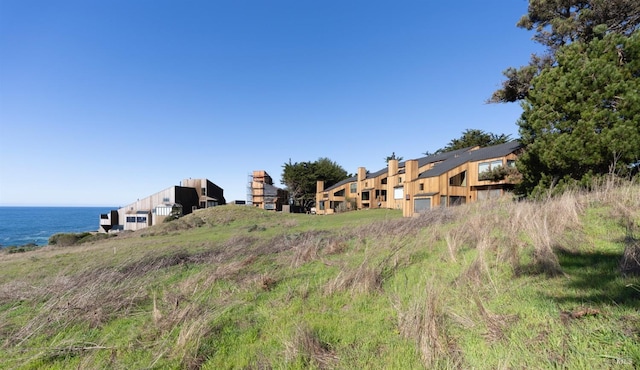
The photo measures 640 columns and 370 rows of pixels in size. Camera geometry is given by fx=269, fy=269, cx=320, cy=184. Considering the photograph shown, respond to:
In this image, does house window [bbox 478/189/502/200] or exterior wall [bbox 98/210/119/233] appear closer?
house window [bbox 478/189/502/200]

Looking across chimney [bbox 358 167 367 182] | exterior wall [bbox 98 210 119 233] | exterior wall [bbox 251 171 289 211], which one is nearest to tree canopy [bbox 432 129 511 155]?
chimney [bbox 358 167 367 182]

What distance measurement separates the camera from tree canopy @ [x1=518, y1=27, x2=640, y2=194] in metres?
10.5

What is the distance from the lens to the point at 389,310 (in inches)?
151

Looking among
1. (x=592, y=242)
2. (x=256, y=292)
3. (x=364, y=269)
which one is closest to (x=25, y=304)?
(x=256, y=292)

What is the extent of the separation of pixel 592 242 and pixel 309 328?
193 inches

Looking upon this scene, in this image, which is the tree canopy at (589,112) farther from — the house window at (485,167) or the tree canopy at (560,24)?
the house window at (485,167)

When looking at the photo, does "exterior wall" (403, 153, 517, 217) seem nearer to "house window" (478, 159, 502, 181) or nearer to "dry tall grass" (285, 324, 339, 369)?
"house window" (478, 159, 502, 181)

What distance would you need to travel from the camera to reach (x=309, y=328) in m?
3.47

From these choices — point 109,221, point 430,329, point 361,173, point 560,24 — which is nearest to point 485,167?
point 560,24

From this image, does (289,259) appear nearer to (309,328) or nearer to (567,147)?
(309,328)

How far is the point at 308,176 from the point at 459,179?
33.7 metres

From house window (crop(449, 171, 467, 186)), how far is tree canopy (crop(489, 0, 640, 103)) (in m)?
9.69

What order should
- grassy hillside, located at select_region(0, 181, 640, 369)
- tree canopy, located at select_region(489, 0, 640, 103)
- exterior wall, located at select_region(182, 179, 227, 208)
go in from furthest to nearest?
exterior wall, located at select_region(182, 179, 227, 208)
tree canopy, located at select_region(489, 0, 640, 103)
grassy hillside, located at select_region(0, 181, 640, 369)

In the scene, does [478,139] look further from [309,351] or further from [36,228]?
[36,228]
